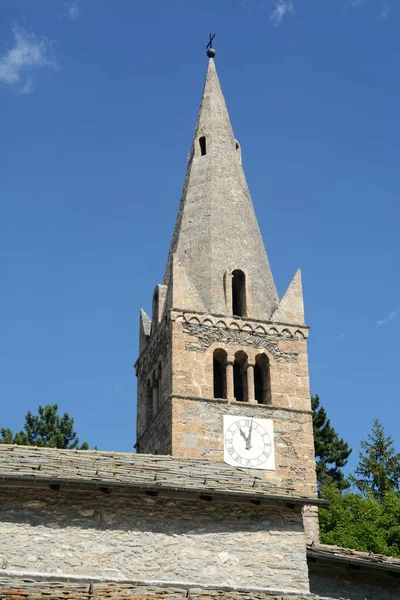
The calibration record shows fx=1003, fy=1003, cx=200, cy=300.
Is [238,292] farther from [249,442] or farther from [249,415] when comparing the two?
[249,442]

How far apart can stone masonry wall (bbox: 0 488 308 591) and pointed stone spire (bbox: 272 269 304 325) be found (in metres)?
17.5

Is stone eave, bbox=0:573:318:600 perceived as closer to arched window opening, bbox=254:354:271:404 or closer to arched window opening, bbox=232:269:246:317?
arched window opening, bbox=254:354:271:404

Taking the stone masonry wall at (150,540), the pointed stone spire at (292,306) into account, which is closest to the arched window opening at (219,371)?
the pointed stone spire at (292,306)

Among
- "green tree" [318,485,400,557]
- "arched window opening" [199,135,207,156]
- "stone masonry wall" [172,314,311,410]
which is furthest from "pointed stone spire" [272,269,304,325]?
"arched window opening" [199,135,207,156]

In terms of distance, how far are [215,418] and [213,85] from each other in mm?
15854

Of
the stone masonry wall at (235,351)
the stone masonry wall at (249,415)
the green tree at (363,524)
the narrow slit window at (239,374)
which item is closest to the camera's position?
the stone masonry wall at (249,415)

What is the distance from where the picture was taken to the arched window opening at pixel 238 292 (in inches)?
1299

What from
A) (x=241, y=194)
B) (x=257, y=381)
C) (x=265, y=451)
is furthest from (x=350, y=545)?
(x=241, y=194)

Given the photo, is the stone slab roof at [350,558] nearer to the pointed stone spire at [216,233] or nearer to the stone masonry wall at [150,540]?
the stone masonry wall at [150,540]

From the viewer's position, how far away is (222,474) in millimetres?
16125

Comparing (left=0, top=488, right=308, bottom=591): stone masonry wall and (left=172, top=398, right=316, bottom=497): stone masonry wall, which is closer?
(left=0, top=488, right=308, bottom=591): stone masonry wall

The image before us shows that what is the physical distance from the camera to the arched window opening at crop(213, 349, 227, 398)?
31031mm

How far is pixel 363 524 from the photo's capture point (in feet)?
102

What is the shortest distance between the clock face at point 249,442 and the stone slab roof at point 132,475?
40.2 ft
